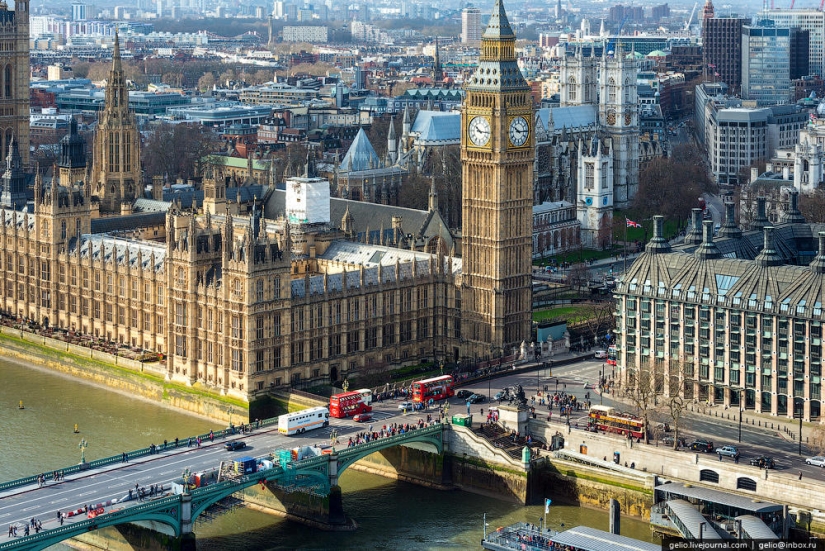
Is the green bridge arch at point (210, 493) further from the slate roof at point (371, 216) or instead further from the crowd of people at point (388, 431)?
the slate roof at point (371, 216)

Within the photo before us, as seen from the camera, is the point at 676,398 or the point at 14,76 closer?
the point at 676,398

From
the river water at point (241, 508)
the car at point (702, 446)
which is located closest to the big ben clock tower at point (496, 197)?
the river water at point (241, 508)

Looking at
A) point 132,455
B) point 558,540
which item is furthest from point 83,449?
point 558,540

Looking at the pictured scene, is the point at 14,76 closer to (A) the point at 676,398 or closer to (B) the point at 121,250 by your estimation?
(B) the point at 121,250

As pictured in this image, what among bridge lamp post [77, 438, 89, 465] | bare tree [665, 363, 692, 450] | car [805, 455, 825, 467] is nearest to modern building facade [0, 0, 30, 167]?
bridge lamp post [77, 438, 89, 465]

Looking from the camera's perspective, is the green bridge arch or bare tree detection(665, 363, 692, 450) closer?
the green bridge arch

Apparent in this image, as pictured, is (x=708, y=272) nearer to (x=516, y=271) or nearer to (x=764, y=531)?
(x=516, y=271)

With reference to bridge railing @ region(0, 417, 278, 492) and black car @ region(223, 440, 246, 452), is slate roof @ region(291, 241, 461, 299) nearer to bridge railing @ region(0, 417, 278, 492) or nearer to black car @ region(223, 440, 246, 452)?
bridge railing @ region(0, 417, 278, 492)
